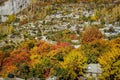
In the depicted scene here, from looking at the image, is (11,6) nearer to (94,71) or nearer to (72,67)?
(72,67)

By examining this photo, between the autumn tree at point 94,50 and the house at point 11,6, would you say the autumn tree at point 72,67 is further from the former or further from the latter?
the house at point 11,6

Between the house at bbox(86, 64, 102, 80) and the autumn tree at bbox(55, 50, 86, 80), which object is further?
the house at bbox(86, 64, 102, 80)

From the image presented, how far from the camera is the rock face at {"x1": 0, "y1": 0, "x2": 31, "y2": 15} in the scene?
5915cm

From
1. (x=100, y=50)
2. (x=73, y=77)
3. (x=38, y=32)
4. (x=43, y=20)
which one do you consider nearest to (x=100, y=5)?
(x=43, y=20)

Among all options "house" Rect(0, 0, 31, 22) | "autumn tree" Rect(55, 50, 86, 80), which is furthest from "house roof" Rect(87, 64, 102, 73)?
"house" Rect(0, 0, 31, 22)

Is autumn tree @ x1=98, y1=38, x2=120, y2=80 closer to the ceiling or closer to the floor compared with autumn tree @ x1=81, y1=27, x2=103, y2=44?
closer to the ceiling

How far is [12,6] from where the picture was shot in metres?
60.4

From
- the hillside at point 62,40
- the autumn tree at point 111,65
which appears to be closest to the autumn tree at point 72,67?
the hillside at point 62,40

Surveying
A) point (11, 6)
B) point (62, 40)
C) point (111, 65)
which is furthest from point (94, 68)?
point (11, 6)

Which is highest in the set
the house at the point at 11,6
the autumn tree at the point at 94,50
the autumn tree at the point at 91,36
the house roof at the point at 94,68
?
the autumn tree at the point at 94,50

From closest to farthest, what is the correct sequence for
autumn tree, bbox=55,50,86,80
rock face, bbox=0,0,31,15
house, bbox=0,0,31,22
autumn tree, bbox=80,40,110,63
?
1. autumn tree, bbox=55,50,86,80
2. autumn tree, bbox=80,40,110,63
3. house, bbox=0,0,31,22
4. rock face, bbox=0,0,31,15

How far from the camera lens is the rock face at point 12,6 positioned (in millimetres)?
59147

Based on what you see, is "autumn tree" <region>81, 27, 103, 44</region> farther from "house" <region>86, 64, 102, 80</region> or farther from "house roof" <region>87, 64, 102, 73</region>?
"house" <region>86, 64, 102, 80</region>

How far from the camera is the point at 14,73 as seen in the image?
1025 inches
